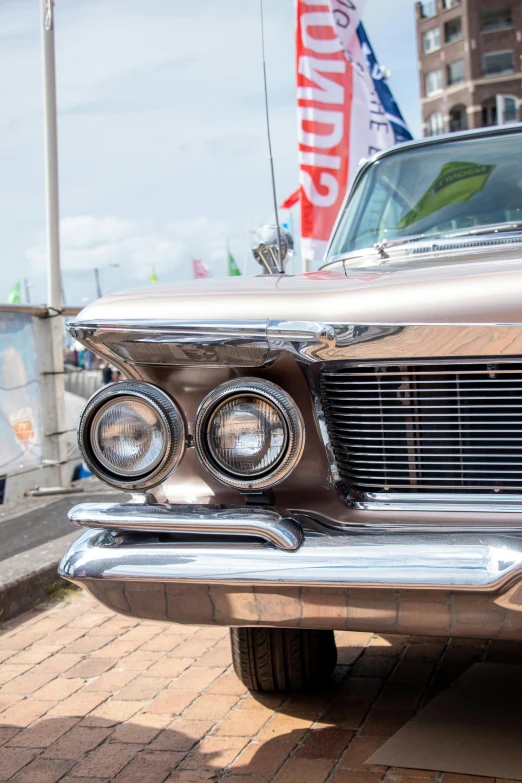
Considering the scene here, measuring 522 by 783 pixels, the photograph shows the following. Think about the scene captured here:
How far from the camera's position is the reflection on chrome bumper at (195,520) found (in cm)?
203

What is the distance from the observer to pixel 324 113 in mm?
7711

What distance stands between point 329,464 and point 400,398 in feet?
0.84

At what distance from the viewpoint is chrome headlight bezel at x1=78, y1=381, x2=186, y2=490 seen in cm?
218

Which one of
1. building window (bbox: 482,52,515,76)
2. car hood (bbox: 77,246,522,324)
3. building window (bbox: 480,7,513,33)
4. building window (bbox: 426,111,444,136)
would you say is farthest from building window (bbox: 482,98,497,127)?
car hood (bbox: 77,246,522,324)

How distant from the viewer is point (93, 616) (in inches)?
156

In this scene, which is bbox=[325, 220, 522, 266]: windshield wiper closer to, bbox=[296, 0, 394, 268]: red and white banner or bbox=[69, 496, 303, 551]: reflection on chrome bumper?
bbox=[69, 496, 303, 551]: reflection on chrome bumper

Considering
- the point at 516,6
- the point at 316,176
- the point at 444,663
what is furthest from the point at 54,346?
the point at 516,6

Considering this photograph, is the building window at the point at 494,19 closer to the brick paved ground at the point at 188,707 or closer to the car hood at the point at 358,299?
the brick paved ground at the point at 188,707

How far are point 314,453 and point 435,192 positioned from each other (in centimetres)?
174

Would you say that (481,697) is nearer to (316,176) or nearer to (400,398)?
(400,398)

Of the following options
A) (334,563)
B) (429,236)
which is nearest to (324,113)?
(429,236)

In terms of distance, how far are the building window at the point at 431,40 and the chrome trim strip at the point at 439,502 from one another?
62.1 m

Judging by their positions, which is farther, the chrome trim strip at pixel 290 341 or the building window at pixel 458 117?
the building window at pixel 458 117

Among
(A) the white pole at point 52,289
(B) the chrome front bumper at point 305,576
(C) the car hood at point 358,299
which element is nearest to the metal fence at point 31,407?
(A) the white pole at point 52,289
